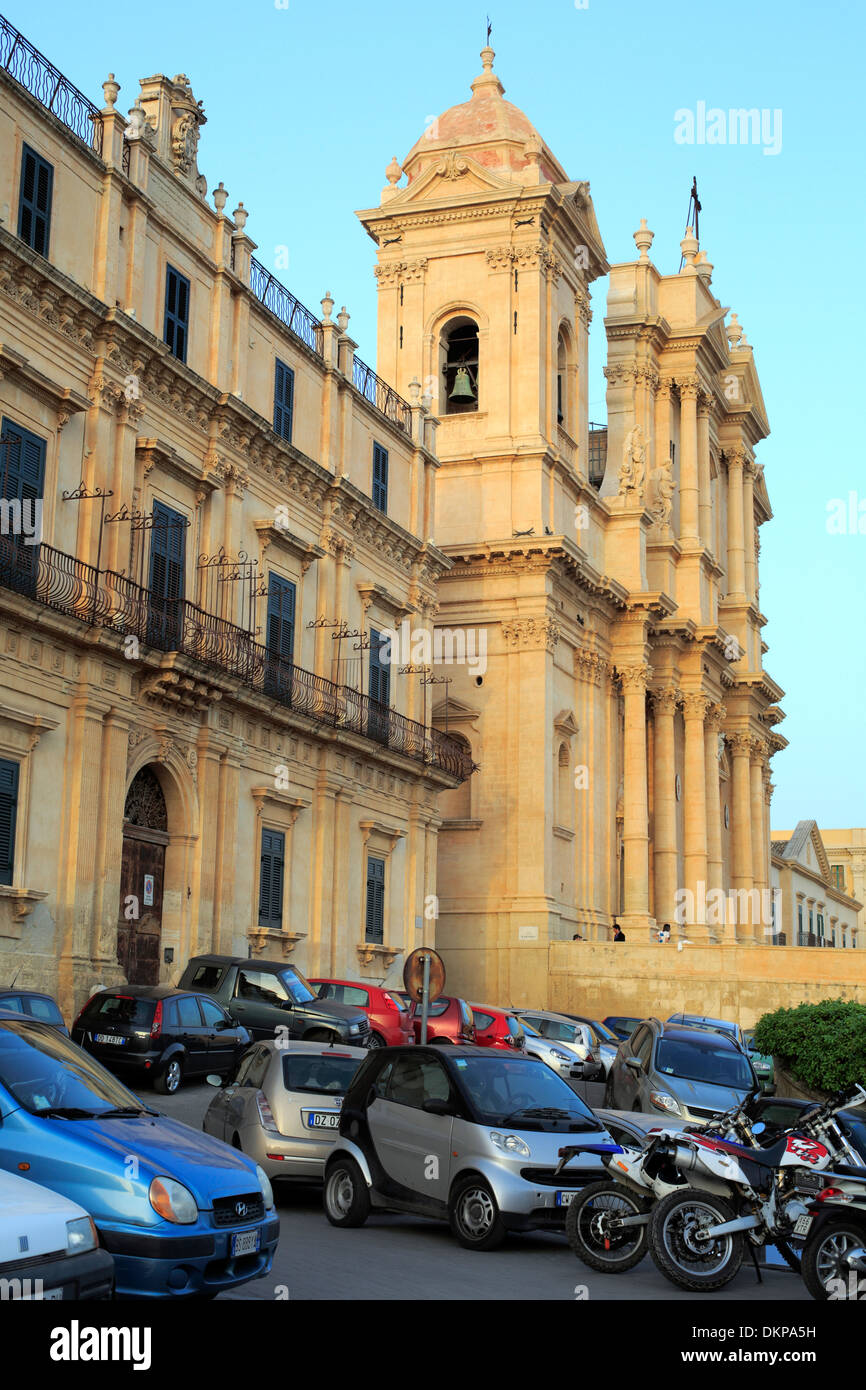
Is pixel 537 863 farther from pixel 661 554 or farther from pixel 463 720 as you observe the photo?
pixel 661 554

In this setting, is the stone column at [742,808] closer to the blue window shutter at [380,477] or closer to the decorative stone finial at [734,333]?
the decorative stone finial at [734,333]

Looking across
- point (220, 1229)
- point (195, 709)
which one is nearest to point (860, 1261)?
point (220, 1229)

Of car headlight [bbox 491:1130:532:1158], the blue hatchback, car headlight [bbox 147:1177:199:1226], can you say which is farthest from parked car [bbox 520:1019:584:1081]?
car headlight [bbox 147:1177:199:1226]

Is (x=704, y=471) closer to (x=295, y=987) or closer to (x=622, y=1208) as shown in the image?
(x=295, y=987)

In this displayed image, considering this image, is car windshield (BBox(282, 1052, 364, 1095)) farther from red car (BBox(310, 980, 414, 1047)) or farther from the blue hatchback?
red car (BBox(310, 980, 414, 1047))

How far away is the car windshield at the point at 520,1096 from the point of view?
13.2m

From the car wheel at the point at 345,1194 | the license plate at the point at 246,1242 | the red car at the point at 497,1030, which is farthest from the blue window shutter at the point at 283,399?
the license plate at the point at 246,1242

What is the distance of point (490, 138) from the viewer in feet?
161

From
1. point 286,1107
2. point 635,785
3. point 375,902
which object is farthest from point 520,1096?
point 635,785

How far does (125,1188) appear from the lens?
8953 millimetres

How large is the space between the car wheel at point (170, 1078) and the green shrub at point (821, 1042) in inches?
408

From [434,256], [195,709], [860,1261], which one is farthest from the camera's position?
[434,256]
